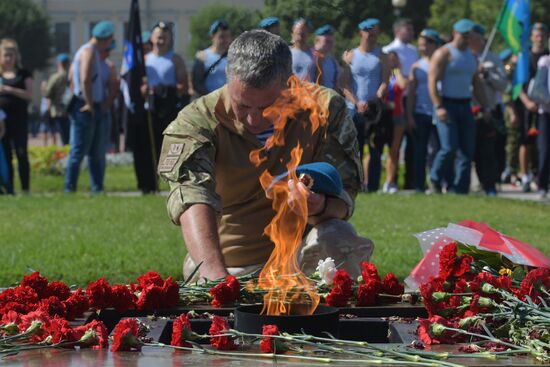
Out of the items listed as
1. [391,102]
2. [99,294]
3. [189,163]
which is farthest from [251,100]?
[391,102]

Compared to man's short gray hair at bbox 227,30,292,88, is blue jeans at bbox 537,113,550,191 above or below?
below

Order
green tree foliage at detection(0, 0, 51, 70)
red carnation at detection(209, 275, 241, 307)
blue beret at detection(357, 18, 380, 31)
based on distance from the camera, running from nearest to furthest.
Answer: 1. red carnation at detection(209, 275, 241, 307)
2. blue beret at detection(357, 18, 380, 31)
3. green tree foliage at detection(0, 0, 51, 70)

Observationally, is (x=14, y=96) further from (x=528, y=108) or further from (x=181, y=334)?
(x=181, y=334)

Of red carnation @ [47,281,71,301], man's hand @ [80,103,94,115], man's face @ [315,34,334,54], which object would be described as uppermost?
man's face @ [315,34,334,54]

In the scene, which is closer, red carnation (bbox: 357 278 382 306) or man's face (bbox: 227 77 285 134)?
red carnation (bbox: 357 278 382 306)

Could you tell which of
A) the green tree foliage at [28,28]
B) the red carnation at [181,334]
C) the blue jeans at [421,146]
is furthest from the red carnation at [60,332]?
the green tree foliage at [28,28]

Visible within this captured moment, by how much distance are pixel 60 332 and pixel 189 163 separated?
5.35ft

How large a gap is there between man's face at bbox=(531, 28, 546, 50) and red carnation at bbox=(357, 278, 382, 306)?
1193 cm

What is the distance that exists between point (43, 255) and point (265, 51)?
4328mm

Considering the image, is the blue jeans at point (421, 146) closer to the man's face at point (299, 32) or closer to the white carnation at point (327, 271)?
the man's face at point (299, 32)

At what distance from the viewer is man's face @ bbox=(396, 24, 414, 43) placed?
14.3 metres

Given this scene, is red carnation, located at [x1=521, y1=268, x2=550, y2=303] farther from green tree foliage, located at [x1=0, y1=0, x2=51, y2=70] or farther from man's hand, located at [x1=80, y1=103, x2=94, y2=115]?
green tree foliage, located at [x1=0, y1=0, x2=51, y2=70]

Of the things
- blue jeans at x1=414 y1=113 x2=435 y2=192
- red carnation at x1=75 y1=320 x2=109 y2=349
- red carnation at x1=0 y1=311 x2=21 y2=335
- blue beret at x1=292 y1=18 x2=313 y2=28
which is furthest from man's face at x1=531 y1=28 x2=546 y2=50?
red carnation at x1=75 y1=320 x2=109 y2=349

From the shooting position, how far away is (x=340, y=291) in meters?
4.06
